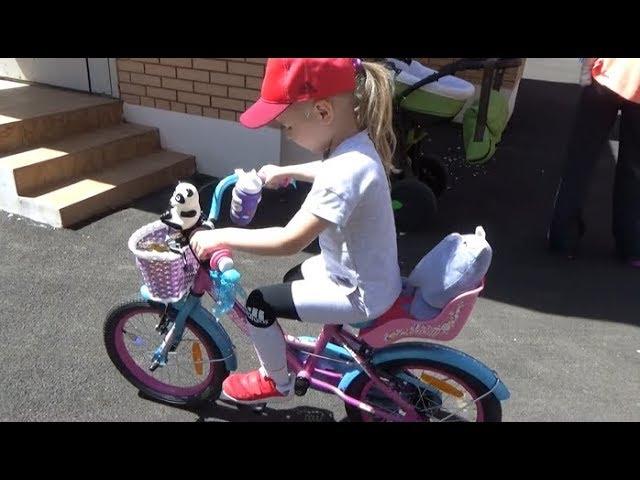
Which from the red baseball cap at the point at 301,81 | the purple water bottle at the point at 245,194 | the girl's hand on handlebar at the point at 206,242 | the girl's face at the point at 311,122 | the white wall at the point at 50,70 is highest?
the red baseball cap at the point at 301,81

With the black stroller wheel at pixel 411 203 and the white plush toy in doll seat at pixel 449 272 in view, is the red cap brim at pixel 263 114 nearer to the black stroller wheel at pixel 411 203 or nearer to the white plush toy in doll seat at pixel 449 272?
the white plush toy in doll seat at pixel 449 272

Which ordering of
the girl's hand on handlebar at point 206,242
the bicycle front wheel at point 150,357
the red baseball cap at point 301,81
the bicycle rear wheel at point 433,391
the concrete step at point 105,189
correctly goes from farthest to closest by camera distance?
the concrete step at point 105,189 → the bicycle front wheel at point 150,357 → the bicycle rear wheel at point 433,391 → the girl's hand on handlebar at point 206,242 → the red baseball cap at point 301,81

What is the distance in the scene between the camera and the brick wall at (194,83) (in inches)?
188

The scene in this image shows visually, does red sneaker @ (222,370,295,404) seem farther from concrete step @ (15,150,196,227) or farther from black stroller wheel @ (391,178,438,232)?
concrete step @ (15,150,196,227)

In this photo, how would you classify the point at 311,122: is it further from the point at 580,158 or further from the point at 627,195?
the point at 627,195

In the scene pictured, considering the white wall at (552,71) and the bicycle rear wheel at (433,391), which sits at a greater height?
the bicycle rear wheel at (433,391)

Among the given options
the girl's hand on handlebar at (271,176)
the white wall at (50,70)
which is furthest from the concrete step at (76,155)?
the girl's hand on handlebar at (271,176)

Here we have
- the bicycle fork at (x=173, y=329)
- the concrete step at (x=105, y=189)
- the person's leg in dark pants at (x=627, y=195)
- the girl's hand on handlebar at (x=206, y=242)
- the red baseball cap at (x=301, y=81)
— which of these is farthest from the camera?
the concrete step at (x=105, y=189)

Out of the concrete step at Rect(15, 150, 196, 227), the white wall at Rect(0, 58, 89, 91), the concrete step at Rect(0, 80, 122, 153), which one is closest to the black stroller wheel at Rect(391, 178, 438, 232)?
the concrete step at Rect(15, 150, 196, 227)

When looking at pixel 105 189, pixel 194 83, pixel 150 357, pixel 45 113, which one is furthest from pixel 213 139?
pixel 150 357

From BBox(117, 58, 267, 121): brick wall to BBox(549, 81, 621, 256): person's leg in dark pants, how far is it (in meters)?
2.52

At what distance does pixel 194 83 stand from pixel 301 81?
3586mm

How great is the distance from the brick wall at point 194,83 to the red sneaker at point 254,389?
3065mm

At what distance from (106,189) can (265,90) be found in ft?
9.62
